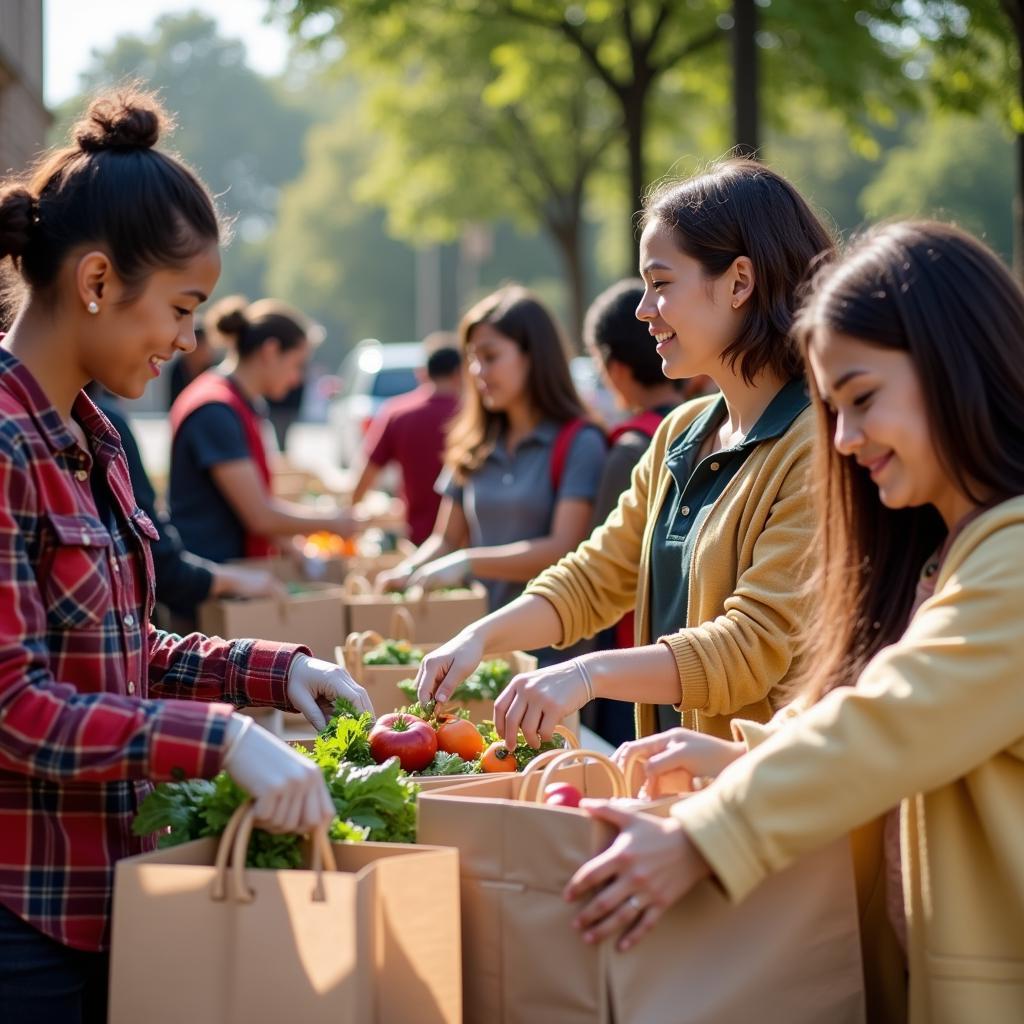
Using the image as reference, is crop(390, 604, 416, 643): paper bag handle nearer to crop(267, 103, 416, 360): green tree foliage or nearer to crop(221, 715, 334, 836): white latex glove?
crop(221, 715, 334, 836): white latex glove

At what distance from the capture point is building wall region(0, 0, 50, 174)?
1192 centimetres

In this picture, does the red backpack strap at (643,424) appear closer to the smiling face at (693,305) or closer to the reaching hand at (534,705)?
the smiling face at (693,305)

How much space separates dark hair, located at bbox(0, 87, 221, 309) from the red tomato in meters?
0.99

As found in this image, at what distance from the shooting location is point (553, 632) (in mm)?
3506

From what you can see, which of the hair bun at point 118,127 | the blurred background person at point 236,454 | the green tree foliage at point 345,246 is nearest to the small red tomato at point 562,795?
the hair bun at point 118,127

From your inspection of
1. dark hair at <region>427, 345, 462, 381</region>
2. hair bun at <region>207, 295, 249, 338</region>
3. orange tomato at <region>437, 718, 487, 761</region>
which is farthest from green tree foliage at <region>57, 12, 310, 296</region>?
orange tomato at <region>437, 718, 487, 761</region>

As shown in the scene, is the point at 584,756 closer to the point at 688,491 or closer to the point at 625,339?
the point at 688,491

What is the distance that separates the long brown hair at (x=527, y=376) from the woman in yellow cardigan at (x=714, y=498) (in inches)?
87.5

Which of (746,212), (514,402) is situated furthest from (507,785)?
(514,402)

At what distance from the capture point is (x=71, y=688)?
7.10 feet

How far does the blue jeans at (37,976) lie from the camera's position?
7.32ft

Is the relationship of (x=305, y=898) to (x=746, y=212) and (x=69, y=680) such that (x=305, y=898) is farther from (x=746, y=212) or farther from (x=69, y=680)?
(x=746, y=212)

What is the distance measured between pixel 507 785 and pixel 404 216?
2296 cm

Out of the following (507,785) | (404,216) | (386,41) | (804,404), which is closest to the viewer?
(507,785)
